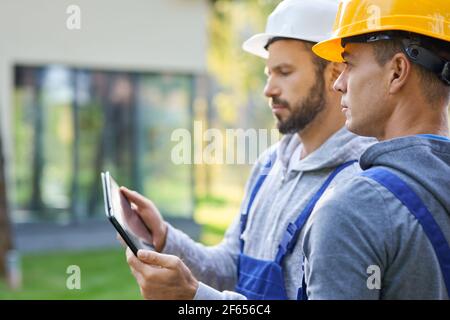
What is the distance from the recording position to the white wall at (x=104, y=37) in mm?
10328

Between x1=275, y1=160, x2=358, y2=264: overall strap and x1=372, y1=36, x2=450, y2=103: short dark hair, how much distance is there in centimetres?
66

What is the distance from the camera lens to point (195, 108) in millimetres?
11805

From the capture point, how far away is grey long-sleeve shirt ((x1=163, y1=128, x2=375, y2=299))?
2.36 metres

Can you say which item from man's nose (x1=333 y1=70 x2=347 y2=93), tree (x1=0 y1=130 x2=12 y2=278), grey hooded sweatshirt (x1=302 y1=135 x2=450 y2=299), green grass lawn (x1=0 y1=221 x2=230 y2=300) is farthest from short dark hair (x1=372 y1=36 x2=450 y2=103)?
tree (x1=0 y1=130 x2=12 y2=278)

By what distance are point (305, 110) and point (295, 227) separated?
50cm

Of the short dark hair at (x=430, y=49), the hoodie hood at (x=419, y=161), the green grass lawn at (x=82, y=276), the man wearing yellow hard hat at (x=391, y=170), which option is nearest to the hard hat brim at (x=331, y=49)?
the man wearing yellow hard hat at (x=391, y=170)

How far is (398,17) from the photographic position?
1.66m

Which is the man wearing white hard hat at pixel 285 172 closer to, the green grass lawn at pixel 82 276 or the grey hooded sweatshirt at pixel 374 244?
the grey hooded sweatshirt at pixel 374 244

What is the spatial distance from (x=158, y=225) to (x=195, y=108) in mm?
9271

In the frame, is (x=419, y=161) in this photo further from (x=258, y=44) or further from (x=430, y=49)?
(x=258, y=44)

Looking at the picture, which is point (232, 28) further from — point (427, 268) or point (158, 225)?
point (427, 268)

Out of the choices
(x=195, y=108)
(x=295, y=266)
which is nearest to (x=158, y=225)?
(x=295, y=266)

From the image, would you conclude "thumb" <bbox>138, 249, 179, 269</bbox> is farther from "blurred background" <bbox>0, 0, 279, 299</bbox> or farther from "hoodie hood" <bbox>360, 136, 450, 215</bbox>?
"blurred background" <bbox>0, 0, 279, 299</bbox>

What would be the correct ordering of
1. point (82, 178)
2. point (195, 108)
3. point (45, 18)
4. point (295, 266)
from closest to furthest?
point (295, 266) → point (45, 18) → point (82, 178) → point (195, 108)
